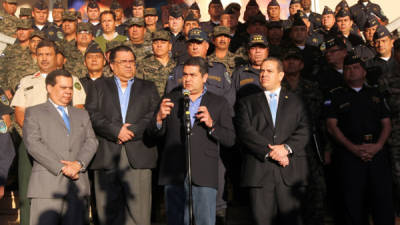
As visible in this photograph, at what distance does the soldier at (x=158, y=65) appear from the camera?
21.1 ft

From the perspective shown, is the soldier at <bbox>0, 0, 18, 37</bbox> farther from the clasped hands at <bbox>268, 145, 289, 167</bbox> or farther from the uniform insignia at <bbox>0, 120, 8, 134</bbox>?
the clasped hands at <bbox>268, 145, 289, 167</bbox>

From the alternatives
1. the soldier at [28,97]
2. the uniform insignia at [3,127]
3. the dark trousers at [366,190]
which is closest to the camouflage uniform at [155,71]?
the soldier at [28,97]

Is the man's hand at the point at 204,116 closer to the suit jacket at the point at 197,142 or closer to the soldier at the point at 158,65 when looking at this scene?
the suit jacket at the point at 197,142

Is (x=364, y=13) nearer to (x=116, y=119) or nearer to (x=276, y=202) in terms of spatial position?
(x=276, y=202)

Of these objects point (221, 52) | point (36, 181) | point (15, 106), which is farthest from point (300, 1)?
point (36, 181)

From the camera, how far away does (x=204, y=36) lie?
6309 mm

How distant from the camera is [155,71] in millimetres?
6496

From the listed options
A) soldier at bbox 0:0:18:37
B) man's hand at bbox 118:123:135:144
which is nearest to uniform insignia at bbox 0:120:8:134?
man's hand at bbox 118:123:135:144

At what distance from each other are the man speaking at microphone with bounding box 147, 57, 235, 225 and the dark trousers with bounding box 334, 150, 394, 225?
1.57 m

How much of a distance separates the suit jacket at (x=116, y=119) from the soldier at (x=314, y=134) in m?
1.86

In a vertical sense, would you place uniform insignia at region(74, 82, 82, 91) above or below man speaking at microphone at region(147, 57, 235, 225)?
above

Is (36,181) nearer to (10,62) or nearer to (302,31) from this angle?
(10,62)

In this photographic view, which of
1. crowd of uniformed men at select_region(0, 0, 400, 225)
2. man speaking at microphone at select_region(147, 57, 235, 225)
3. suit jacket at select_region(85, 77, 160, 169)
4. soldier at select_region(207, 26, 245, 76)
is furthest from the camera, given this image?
soldier at select_region(207, 26, 245, 76)

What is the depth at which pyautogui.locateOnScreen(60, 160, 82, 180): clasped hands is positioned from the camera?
4.62 m
